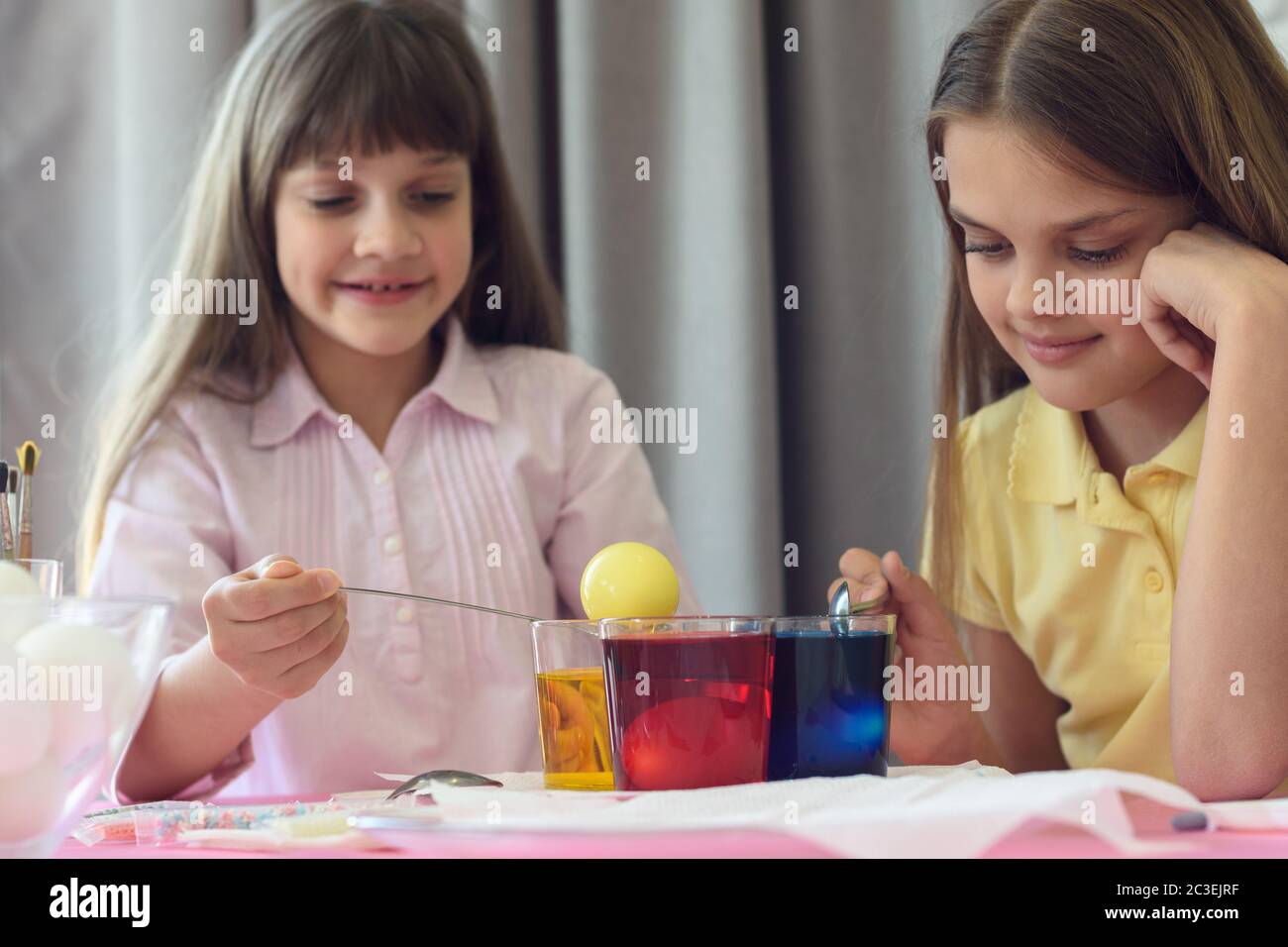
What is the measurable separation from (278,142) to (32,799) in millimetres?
862

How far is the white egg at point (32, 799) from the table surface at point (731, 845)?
33 millimetres

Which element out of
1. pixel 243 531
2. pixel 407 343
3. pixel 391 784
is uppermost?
pixel 407 343

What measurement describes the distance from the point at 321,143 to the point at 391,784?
652 mm

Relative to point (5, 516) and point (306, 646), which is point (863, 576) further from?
point (5, 516)

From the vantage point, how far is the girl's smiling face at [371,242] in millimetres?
1188

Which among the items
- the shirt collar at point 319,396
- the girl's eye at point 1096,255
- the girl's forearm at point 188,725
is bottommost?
the girl's forearm at point 188,725

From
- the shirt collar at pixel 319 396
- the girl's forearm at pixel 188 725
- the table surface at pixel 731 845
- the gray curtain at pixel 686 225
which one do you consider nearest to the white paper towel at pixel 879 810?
the table surface at pixel 731 845

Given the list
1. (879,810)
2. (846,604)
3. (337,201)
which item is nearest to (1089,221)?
(846,604)

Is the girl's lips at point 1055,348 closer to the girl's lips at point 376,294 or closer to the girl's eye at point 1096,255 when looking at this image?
the girl's eye at point 1096,255

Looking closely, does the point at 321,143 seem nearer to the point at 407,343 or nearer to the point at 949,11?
the point at 407,343

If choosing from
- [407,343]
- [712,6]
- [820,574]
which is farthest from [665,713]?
[712,6]

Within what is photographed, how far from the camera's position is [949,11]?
4.82 ft

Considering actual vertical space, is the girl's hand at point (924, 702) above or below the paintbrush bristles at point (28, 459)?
below

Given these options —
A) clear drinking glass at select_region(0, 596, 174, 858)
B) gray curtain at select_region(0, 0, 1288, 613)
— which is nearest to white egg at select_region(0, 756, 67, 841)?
clear drinking glass at select_region(0, 596, 174, 858)
